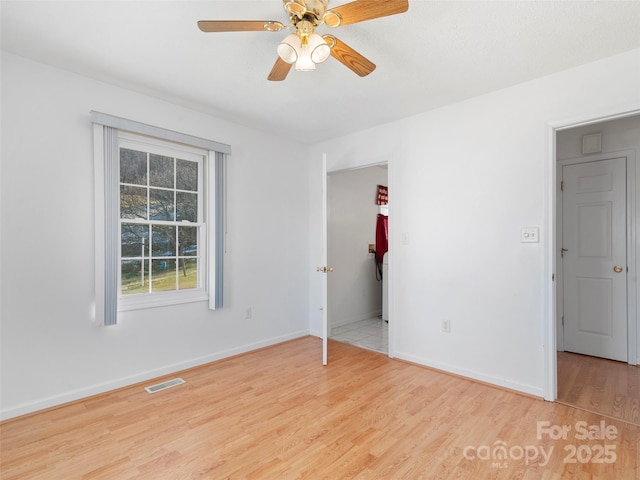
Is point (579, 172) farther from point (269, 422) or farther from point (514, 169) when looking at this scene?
point (269, 422)

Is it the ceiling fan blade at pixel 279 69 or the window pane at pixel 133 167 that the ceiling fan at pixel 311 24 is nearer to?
the ceiling fan blade at pixel 279 69

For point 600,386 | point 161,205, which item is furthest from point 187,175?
point 600,386

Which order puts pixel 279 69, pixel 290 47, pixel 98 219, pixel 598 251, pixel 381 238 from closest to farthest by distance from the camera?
pixel 290 47 < pixel 279 69 < pixel 98 219 < pixel 598 251 < pixel 381 238

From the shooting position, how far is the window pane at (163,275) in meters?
3.10

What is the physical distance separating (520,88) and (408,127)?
1024 millimetres

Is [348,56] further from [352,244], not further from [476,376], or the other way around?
[352,244]

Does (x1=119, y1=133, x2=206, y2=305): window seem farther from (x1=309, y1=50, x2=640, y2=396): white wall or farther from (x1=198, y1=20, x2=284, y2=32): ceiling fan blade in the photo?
A: (x1=309, y1=50, x2=640, y2=396): white wall

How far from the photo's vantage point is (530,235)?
269 cm

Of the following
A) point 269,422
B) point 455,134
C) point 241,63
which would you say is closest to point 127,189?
point 241,63

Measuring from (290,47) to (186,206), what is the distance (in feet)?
6.82

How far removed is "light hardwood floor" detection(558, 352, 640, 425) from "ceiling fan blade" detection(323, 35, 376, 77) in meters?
2.82

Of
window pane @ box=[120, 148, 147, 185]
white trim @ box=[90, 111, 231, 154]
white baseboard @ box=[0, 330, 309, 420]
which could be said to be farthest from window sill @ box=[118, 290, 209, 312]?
white trim @ box=[90, 111, 231, 154]

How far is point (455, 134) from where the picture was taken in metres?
3.14

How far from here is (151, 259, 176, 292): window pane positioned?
310cm
